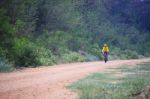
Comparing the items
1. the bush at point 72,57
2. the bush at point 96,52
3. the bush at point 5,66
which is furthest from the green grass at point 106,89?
the bush at point 96,52

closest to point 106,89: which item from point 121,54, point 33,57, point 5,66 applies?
point 5,66

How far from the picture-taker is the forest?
25453 millimetres

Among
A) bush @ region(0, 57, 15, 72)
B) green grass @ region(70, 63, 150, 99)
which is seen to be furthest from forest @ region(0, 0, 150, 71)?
green grass @ region(70, 63, 150, 99)

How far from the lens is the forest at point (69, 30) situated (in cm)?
2545

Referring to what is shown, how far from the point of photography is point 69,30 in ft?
131

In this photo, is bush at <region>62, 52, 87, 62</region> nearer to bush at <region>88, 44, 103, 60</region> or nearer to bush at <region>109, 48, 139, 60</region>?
bush at <region>88, 44, 103, 60</region>

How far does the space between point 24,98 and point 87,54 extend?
2463 cm

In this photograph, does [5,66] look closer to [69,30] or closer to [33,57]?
[33,57]

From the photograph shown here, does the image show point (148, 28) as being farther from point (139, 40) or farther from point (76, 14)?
point (76, 14)

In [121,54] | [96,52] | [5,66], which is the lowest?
[121,54]

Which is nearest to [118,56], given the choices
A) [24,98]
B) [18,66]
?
[18,66]

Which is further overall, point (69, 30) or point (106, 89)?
point (69, 30)

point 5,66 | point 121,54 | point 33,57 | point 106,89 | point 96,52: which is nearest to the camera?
point 106,89

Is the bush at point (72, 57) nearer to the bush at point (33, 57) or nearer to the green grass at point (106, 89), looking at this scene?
the bush at point (33, 57)
